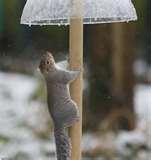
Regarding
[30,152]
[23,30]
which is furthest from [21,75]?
[30,152]

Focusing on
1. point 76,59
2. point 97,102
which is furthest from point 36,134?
point 76,59

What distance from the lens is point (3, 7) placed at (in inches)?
232

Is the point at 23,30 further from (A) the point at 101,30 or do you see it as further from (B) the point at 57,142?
(B) the point at 57,142

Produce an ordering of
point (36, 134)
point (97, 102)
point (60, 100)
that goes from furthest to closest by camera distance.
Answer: point (97, 102)
point (36, 134)
point (60, 100)

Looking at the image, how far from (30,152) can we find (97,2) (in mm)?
2198

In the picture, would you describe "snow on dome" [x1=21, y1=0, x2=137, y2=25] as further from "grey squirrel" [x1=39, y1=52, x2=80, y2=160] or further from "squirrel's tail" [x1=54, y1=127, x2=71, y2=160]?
"squirrel's tail" [x1=54, y1=127, x2=71, y2=160]

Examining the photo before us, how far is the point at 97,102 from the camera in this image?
4.60 m

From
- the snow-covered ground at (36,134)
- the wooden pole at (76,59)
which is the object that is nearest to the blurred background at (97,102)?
the snow-covered ground at (36,134)

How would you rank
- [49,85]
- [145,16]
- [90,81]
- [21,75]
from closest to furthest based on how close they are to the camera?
1. [49,85]
2. [90,81]
3. [145,16]
4. [21,75]

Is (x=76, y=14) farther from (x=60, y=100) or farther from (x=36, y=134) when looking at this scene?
(x=36, y=134)

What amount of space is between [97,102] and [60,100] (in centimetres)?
305

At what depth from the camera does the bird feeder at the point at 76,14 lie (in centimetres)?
160

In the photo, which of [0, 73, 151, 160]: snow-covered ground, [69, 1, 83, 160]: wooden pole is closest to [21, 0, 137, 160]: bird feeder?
[69, 1, 83, 160]: wooden pole

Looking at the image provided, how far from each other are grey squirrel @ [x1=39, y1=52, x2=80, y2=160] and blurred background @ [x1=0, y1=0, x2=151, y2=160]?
1986 millimetres
